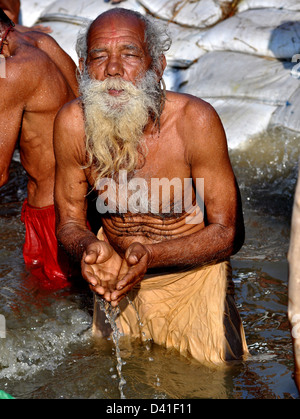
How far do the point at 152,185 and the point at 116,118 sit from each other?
0.38 metres

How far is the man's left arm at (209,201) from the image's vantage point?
9.69 feet

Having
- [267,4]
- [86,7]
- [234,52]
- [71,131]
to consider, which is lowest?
[71,131]

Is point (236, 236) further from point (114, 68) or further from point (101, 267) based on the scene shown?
point (114, 68)

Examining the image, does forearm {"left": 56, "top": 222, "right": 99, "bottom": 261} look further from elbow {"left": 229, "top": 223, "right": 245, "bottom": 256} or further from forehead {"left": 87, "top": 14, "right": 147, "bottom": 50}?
forehead {"left": 87, "top": 14, "right": 147, "bottom": 50}

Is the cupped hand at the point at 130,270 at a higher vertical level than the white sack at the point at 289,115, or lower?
lower

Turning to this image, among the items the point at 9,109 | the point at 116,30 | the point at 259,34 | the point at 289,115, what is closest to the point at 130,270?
the point at 116,30

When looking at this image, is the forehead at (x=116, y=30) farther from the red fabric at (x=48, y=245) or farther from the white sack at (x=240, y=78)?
the white sack at (x=240, y=78)

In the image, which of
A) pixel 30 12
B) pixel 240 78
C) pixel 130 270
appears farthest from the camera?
pixel 30 12

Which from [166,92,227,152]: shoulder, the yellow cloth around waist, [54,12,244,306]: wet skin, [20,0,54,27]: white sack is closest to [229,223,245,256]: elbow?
[54,12,244,306]: wet skin

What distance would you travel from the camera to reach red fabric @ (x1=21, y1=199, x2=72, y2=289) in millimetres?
3982

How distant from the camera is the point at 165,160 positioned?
121 inches

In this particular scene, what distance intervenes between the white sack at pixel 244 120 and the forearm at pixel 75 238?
3.12 m

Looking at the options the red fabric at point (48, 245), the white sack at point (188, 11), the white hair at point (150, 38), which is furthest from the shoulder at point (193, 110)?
the white sack at point (188, 11)
